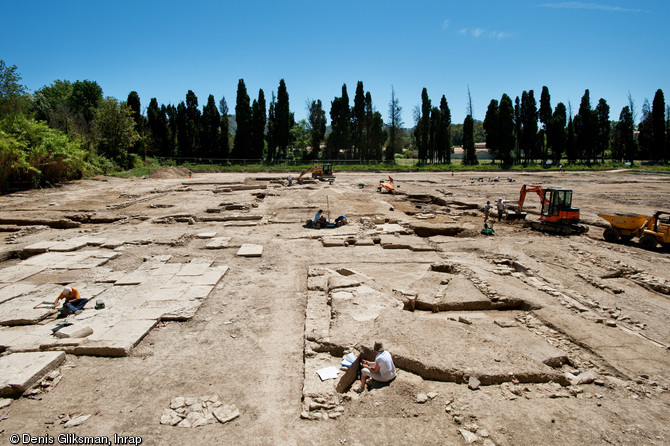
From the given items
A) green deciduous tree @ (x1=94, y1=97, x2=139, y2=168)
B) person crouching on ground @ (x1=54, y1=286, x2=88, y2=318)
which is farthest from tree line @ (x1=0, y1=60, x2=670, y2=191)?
person crouching on ground @ (x1=54, y1=286, x2=88, y2=318)

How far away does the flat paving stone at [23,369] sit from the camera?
4.48 metres

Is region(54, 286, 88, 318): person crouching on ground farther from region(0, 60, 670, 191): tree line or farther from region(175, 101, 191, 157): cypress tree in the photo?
region(175, 101, 191, 157): cypress tree

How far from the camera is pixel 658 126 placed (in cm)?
4675

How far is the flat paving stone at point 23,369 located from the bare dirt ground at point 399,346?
169 mm

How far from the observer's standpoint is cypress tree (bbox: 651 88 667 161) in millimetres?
46219

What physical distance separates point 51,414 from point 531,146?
57426mm

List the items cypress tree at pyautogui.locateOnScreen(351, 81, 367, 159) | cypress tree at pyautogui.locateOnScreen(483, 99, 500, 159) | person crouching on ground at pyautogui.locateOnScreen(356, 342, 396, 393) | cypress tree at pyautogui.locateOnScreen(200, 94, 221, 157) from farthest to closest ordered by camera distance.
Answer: cypress tree at pyautogui.locateOnScreen(351, 81, 367, 159) < cypress tree at pyautogui.locateOnScreen(200, 94, 221, 157) < cypress tree at pyautogui.locateOnScreen(483, 99, 500, 159) < person crouching on ground at pyautogui.locateOnScreen(356, 342, 396, 393)

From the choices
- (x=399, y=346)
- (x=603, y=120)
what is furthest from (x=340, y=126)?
(x=399, y=346)

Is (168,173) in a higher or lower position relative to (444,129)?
lower

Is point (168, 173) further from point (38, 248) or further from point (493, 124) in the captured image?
point (493, 124)

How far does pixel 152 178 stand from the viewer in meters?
34.0

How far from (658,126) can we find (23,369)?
205ft

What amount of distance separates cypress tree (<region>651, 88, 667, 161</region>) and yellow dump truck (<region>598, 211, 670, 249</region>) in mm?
46114

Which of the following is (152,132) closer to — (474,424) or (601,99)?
(474,424)
